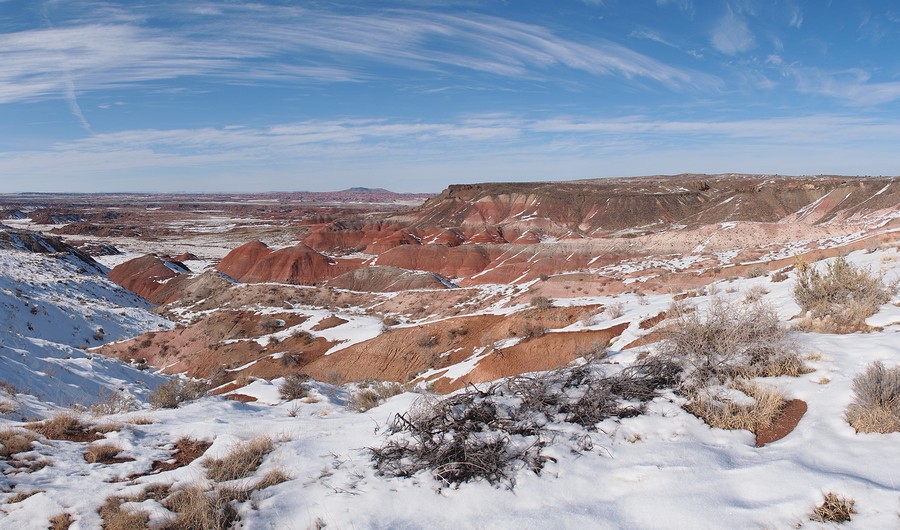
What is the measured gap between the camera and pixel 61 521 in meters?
3.89

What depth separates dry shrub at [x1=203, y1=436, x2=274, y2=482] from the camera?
4523 millimetres

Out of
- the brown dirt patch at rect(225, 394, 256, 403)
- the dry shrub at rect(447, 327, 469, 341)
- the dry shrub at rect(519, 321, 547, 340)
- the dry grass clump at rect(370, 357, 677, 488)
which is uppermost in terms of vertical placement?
the dry grass clump at rect(370, 357, 677, 488)

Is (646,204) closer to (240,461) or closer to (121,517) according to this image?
(240,461)

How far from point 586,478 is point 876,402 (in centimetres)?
278

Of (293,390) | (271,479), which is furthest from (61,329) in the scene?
(271,479)

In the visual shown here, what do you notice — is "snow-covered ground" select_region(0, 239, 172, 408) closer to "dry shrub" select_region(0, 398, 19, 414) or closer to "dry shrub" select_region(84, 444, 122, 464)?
"dry shrub" select_region(0, 398, 19, 414)

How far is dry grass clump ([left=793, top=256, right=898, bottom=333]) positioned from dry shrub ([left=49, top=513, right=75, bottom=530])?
354 inches

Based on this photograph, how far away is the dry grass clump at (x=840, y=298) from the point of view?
7.11 meters

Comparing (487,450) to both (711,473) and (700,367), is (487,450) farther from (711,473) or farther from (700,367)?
(700,367)

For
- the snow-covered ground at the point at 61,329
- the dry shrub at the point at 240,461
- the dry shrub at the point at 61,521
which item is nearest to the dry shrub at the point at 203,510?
the dry shrub at the point at 240,461

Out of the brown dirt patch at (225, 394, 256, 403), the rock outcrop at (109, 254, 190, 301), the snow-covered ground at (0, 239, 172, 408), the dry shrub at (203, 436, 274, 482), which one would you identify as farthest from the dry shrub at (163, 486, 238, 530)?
the rock outcrop at (109, 254, 190, 301)

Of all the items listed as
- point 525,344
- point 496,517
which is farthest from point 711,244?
point 496,517

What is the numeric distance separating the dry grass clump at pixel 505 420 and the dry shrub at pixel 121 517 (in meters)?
1.88

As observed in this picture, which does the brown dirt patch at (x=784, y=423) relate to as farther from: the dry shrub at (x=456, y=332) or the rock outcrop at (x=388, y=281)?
the rock outcrop at (x=388, y=281)
